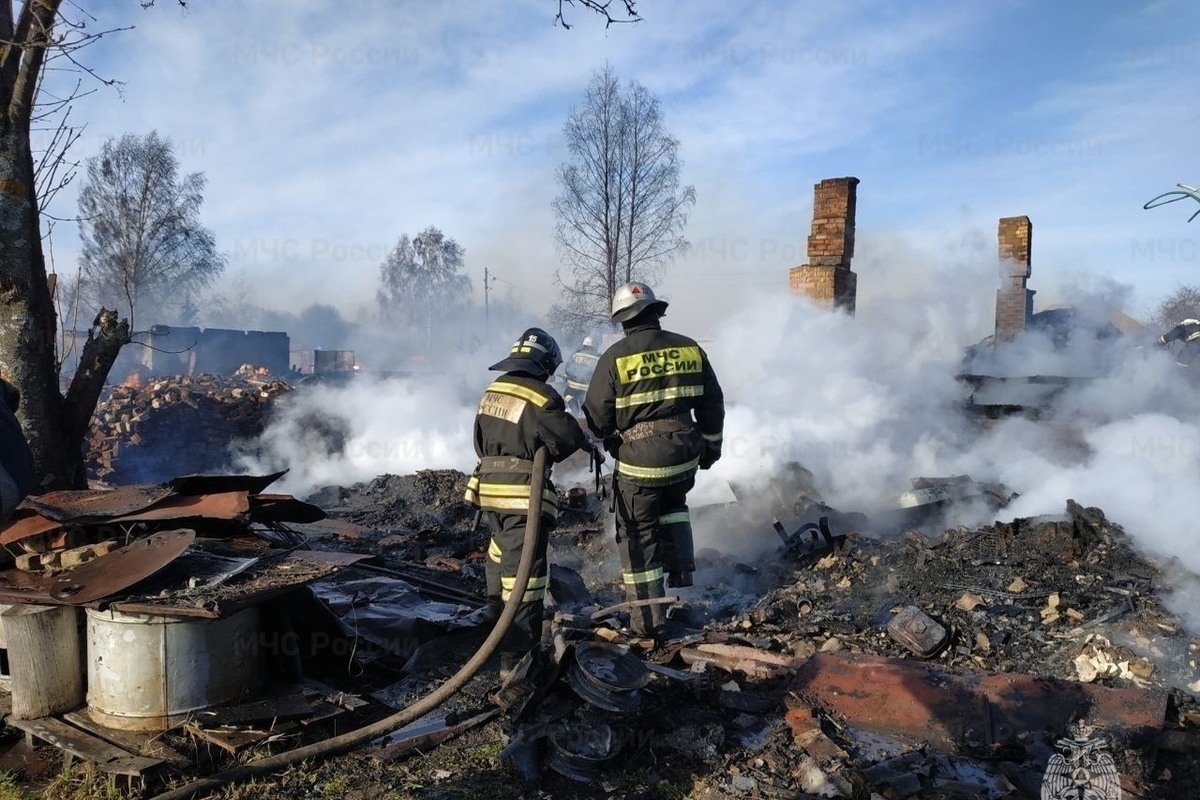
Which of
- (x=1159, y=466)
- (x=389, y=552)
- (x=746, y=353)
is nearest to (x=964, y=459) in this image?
(x=1159, y=466)

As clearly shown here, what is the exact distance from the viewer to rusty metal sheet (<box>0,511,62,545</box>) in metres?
3.72

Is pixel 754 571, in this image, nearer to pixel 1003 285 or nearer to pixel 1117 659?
pixel 1117 659

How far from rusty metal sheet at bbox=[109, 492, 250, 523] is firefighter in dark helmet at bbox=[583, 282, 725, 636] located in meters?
2.02

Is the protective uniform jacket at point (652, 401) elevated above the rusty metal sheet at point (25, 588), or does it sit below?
above

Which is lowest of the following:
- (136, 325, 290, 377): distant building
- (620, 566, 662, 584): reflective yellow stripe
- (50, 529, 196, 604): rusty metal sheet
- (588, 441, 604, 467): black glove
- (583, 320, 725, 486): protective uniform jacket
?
(620, 566, 662, 584): reflective yellow stripe

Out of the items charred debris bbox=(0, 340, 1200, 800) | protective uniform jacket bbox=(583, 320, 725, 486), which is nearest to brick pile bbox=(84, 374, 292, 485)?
charred debris bbox=(0, 340, 1200, 800)

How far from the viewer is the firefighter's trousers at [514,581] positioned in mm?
4223

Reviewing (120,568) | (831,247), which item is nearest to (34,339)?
(120,568)

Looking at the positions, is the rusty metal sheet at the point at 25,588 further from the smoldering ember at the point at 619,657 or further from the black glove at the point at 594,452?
the black glove at the point at 594,452

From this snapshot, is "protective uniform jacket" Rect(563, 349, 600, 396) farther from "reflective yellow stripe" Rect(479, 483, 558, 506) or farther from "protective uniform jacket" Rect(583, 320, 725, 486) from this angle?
"reflective yellow stripe" Rect(479, 483, 558, 506)

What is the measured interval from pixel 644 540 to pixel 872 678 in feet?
4.99

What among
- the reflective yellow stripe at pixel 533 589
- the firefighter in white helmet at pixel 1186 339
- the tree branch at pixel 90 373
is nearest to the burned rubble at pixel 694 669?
the reflective yellow stripe at pixel 533 589

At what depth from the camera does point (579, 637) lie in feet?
13.9

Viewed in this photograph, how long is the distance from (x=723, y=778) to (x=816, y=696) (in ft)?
2.73
